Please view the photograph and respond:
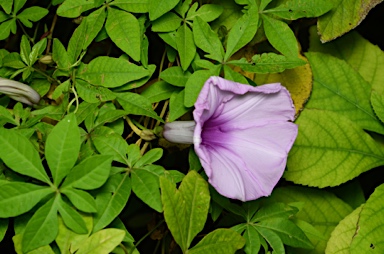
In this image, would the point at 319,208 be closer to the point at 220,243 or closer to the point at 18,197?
the point at 220,243

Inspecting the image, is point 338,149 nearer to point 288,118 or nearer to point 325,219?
point 325,219

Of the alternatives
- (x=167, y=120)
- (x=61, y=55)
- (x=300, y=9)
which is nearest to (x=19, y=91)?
(x=61, y=55)

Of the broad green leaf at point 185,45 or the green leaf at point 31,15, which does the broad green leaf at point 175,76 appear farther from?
the green leaf at point 31,15

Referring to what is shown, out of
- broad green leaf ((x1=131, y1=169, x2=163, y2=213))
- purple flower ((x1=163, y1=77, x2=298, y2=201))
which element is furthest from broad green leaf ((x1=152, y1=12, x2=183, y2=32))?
broad green leaf ((x1=131, y1=169, x2=163, y2=213))

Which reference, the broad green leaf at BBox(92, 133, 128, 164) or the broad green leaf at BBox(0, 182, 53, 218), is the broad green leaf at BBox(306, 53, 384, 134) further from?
the broad green leaf at BBox(0, 182, 53, 218)

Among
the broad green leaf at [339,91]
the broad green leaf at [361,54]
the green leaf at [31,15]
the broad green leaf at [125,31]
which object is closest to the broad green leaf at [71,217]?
Answer: the broad green leaf at [125,31]
